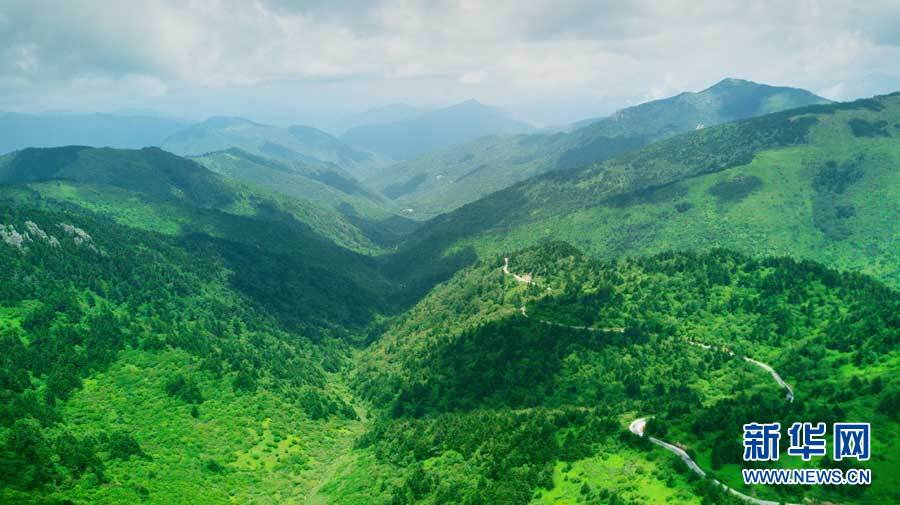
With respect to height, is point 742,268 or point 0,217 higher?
point 0,217

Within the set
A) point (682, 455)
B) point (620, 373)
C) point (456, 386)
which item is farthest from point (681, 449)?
point (456, 386)

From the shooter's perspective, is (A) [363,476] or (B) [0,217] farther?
(B) [0,217]

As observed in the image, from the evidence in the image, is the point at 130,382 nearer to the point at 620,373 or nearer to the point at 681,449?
the point at 620,373

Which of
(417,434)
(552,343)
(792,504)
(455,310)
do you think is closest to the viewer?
(792,504)

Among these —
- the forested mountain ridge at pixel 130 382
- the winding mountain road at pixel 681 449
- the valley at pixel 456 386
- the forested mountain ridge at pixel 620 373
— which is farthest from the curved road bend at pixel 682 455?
the forested mountain ridge at pixel 130 382

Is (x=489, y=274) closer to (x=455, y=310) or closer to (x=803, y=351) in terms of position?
(x=455, y=310)

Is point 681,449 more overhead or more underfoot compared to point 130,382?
more underfoot

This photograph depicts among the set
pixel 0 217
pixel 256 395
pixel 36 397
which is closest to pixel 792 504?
pixel 256 395

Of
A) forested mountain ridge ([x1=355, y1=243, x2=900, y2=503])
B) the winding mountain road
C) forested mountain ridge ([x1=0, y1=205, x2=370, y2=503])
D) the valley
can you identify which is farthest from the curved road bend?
forested mountain ridge ([x1=0, y1=205, x2=370, y2=503])
